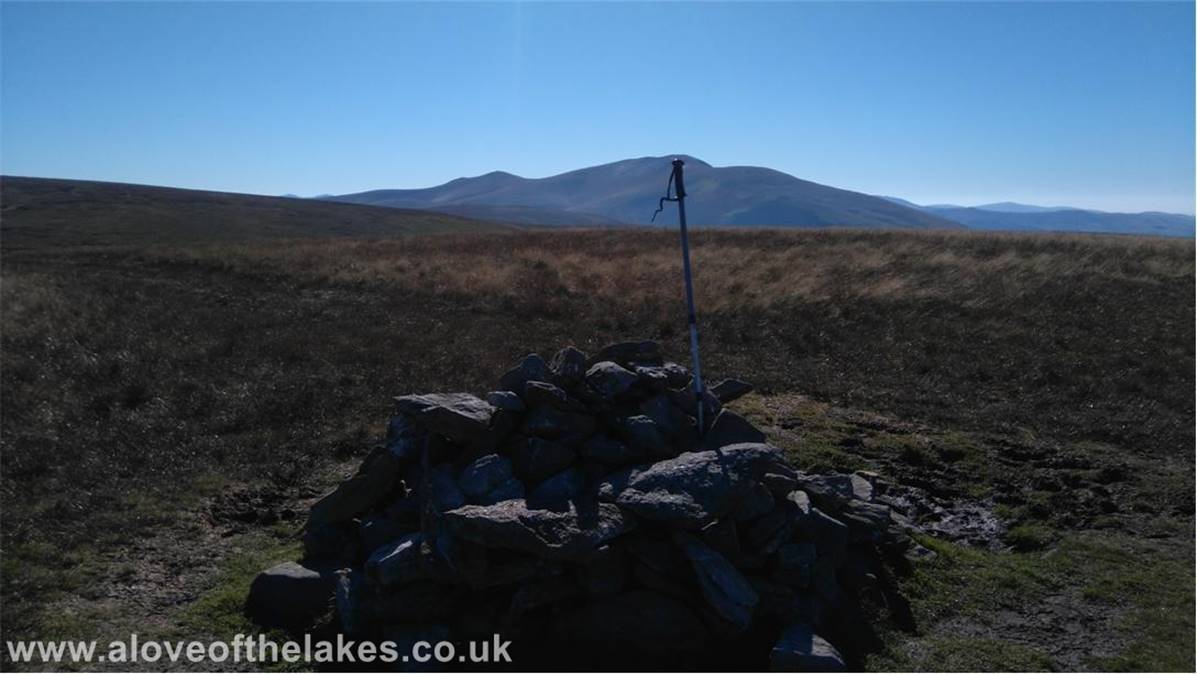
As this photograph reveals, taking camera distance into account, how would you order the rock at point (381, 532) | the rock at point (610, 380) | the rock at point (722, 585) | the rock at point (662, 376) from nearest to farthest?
the rock at point (722, 585) < the rock at point (381, 532) < the rock at point (610, 380) < the rock at point (662, 376)

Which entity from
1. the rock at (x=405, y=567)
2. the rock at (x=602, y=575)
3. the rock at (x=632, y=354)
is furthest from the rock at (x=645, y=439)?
the rock at (x=405, y=567)

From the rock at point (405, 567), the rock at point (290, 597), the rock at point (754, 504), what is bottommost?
the rock at point (290, 597)

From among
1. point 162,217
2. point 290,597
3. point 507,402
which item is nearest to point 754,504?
point 507,402

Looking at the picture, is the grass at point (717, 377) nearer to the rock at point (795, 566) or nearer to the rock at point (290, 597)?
the rock at point (290, 597)

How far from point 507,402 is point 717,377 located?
944 cm

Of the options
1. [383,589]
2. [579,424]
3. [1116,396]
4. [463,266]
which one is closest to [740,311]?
[1116,396]

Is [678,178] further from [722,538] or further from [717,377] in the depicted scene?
[717,377]

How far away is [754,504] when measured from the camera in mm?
7746

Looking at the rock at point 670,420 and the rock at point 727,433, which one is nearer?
the rock at point 670,420

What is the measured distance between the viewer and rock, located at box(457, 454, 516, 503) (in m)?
7.75

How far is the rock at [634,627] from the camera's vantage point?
699 centimetres

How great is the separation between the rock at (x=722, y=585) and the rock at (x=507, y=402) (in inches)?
95.5

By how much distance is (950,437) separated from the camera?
44.4ft

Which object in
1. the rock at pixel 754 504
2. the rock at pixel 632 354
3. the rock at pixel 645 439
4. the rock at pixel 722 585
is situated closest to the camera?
the rock at pixel 722 585
